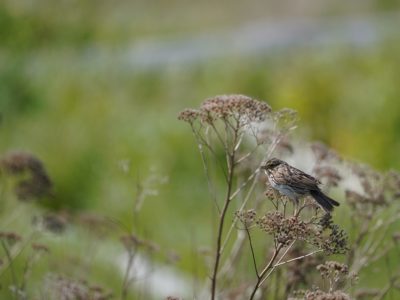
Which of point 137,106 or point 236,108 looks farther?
point 137,106

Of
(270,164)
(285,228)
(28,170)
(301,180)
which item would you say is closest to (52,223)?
(28,170)

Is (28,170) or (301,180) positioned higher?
(28,170)

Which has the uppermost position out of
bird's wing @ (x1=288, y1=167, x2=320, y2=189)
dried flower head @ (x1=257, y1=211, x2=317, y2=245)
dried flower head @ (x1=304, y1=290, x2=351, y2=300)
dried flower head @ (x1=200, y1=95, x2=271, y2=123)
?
dried flower head @ (x1=200, y1=95, x2=271, y2=123)

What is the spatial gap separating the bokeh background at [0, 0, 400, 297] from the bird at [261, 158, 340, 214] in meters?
1.16

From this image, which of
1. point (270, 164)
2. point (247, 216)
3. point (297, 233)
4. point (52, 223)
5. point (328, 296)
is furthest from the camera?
point (52, 223)

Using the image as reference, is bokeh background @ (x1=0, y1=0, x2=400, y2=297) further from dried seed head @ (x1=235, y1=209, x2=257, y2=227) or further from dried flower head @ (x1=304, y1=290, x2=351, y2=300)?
dried flower head @ (x1=304, y1=290, x2=351, y2=300)

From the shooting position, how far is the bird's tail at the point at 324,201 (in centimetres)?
413

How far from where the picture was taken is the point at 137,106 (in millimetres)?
17422

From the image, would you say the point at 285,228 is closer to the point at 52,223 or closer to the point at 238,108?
the point at 238,108

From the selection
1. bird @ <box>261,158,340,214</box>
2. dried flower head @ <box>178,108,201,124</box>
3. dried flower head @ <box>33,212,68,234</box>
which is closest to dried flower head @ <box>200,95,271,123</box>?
dried flower head @ <box>178,108,201,124</box>

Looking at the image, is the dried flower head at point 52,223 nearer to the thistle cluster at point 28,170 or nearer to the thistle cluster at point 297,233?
the thistle cluster at point 28,170

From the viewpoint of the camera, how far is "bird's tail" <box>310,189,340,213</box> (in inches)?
163

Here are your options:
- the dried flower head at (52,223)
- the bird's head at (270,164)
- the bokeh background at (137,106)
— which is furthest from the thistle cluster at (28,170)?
the bird's head at (270,164)

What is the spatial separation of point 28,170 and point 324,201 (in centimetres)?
221
